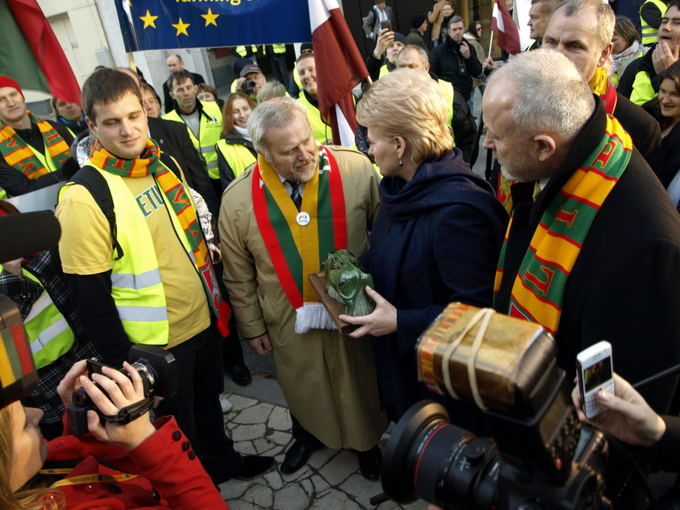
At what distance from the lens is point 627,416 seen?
119 centimetres

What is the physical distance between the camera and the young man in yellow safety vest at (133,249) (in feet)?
7.11

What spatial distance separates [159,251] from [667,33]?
→ 3.80 meters

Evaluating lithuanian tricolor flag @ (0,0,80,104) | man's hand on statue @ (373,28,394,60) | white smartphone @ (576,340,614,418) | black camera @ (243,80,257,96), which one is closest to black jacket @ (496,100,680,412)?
white smartphone @ (576,340,614,418)

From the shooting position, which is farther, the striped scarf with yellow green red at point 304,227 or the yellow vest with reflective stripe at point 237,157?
the yellow vest with reflective stripe at point 237,157

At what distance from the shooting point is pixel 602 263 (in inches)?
55.7

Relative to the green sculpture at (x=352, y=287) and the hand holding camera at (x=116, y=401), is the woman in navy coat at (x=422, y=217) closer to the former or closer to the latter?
the green sculpture at (x=352, y=287)

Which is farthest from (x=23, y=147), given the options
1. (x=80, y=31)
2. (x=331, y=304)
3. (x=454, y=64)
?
(x=80, y=31)

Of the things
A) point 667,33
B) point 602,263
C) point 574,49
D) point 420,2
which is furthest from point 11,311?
point 420,2

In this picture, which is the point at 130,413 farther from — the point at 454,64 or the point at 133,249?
the point at 454,64

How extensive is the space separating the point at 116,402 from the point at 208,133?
3994mm

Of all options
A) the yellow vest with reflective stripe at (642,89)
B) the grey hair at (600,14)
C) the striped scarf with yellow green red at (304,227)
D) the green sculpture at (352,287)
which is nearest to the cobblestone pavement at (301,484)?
the striped scarf with yellow green red at (304,227)

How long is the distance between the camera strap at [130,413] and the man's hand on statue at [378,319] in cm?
92

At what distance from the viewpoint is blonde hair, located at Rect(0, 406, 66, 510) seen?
3.57 ft

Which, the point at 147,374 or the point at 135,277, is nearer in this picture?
the point at 147,374
